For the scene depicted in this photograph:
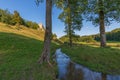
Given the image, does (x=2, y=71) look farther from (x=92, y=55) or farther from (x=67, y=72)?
(x=92, y=55)

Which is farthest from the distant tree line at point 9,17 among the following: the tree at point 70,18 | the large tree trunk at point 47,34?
the large tree trunk at point 47,34

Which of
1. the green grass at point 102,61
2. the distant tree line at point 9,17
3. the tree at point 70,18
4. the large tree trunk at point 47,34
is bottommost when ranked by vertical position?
the green grass at point 102,61

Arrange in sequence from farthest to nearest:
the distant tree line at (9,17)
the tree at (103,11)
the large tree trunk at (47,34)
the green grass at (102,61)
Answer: the distant tree line at (9,17)
the tree at (103,11)
the green grass at (102,61)
the large tree trunk at (47,34)

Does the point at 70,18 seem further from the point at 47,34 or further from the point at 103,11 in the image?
the point at 47,34

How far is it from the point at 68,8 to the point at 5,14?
73.8m

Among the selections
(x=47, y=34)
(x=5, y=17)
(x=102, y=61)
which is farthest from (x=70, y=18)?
(x=5, y=17)

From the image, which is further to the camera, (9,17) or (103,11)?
(9,17)

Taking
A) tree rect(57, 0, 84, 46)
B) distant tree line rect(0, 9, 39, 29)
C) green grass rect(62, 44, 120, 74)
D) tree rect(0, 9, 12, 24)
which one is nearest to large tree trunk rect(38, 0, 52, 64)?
green grass rect(62, 44, 120, 74)

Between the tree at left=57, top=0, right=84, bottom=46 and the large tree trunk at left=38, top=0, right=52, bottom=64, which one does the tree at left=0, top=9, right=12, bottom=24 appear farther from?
the large tree trunk at left=38, top=0, right=52, bottom=64

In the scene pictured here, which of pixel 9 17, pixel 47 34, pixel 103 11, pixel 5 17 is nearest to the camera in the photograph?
pixel 47 34

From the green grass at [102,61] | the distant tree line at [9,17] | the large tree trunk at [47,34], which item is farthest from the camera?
the distant tree line at [9,17]

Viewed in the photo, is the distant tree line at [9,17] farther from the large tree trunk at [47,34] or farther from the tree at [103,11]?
the large tree trunk at [47,34]

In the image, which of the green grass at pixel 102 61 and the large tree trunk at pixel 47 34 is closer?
the large tree trunk at pixel 47 34

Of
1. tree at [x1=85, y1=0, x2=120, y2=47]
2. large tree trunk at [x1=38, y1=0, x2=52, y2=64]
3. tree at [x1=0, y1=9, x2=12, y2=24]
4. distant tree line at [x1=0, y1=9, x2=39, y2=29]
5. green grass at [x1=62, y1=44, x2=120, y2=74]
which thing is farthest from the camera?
tree at [x1=0, y1=9, x2=12, y2=24]
